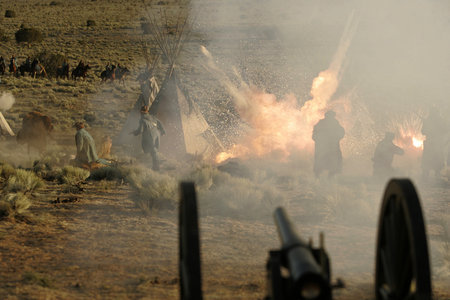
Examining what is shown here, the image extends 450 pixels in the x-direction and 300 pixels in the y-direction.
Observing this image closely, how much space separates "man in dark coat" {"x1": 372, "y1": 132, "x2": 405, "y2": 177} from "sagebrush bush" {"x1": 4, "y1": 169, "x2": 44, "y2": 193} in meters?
7.61

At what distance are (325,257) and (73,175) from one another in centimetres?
1031

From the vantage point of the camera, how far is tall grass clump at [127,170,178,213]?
33.3ft

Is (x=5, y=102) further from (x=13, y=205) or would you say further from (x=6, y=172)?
(x=13, y=205)

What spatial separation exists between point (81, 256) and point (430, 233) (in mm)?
5647

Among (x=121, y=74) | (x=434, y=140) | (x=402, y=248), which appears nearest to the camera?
(x=402, y=248)

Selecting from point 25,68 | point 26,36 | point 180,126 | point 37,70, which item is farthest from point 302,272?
point 26,36

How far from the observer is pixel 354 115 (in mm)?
23719

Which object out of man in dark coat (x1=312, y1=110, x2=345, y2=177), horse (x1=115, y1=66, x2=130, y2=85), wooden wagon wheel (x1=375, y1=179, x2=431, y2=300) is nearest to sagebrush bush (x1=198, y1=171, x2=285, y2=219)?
man in dark coat (x1=312, y1=110, x2=345, y2=177)

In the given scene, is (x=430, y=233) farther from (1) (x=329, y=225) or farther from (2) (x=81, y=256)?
(2) (x=81, y=256)

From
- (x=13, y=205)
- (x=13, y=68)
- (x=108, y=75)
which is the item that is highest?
(x=13, y=68)

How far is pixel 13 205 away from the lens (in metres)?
9.20

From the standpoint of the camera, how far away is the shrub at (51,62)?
1299 inches

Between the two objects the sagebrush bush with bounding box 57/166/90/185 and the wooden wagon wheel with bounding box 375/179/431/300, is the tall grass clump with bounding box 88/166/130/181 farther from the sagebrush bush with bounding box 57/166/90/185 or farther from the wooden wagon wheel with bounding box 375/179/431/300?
the wooden wagon wheel with bounding box 375/179/431/300

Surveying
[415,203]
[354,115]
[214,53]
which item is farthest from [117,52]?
[415,203]
